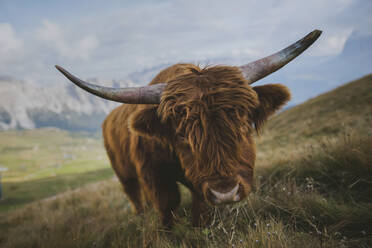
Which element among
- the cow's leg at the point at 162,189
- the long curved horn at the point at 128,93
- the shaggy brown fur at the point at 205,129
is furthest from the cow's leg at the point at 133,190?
the long curved horn at the point at 128,93

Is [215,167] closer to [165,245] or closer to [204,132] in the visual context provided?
[204,132]

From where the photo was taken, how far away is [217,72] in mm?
2666

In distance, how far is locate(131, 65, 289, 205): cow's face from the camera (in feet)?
7.18

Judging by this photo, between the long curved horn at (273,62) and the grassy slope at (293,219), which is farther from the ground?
the long curved horn at (273,62)

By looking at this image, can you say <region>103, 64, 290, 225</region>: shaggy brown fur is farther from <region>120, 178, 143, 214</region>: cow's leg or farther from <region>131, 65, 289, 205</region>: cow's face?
<region>120, 178, 143, 214</region>: cow's leg

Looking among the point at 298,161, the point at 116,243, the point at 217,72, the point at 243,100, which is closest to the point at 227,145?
the point at 243,100

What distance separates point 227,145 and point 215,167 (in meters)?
0.26

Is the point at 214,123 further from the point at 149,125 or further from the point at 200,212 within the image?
the point at 200,212

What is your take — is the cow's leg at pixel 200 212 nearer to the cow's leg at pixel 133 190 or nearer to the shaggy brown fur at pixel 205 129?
the shaggy brown fur at pixel 205 129

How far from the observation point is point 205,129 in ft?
7.38

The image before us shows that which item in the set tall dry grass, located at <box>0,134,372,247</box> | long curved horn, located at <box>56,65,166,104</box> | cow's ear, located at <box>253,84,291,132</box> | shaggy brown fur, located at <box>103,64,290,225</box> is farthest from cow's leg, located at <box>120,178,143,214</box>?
cow's ear, located at <box>253,84,291,132</box>

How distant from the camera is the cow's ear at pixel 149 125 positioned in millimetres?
2830

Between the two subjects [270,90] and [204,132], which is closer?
[204,132]

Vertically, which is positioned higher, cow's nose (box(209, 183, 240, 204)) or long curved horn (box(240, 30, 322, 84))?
long curved horn (box(240, 30, 322, 84))
